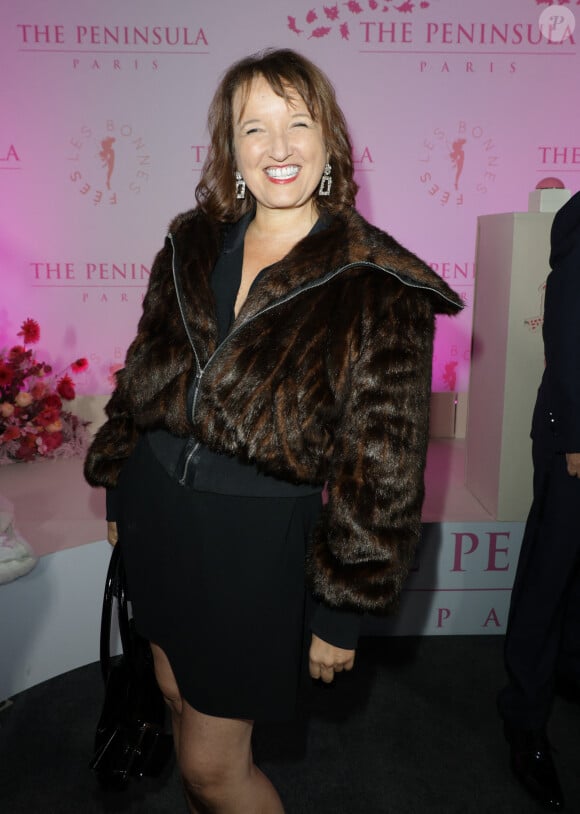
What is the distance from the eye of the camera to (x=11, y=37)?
3.74 m

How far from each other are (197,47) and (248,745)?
308cm

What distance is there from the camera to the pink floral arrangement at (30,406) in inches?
142

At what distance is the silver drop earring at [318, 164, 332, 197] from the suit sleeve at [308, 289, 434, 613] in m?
0.38

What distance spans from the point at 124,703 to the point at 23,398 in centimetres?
188

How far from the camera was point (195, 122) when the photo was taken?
3861 mm

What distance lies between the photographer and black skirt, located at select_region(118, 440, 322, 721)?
162cm

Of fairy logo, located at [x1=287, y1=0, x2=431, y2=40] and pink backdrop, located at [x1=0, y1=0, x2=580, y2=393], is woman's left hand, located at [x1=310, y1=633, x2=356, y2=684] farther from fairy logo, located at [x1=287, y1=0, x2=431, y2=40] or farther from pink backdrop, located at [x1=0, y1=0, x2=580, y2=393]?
fairy logo, located at [x1=287, y1=0, x2=431, y2=40]

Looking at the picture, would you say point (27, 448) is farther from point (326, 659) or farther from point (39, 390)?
point (326, 659)

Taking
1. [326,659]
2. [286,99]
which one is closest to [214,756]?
[326,659]

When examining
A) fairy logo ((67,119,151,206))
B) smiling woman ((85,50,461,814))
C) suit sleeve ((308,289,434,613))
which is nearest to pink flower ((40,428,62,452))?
fairy logo ((67,119,151,206))

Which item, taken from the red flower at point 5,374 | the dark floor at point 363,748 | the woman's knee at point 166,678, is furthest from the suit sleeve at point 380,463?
the red flower at point 5,374

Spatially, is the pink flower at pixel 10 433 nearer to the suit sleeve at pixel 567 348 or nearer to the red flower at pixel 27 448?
the red flower at pixel 27 448

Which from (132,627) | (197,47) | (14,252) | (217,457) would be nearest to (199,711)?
(132,627)

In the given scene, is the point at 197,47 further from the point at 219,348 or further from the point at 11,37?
the point at 219,348
